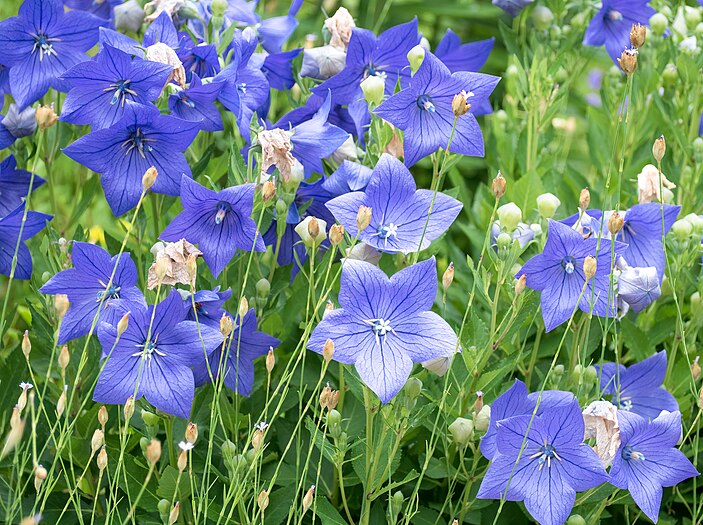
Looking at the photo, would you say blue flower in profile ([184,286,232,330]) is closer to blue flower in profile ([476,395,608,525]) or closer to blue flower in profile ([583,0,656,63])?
blue flower in profile ([476,395,608,525])

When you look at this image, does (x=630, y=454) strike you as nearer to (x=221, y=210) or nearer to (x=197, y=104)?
(x=221, y=210)

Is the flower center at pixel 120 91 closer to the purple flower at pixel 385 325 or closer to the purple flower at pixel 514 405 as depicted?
the purple flower at pixel 385 325

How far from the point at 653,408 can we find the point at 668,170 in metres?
0.69

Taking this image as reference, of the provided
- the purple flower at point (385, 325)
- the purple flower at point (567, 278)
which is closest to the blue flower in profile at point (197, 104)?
the purple flower at point (385, 325)

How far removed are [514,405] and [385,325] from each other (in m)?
0.28

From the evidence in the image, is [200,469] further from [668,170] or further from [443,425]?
[668,170]

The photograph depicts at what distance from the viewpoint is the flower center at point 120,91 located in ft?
5.47

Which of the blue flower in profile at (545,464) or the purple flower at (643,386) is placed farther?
the purple flower at (643,386)

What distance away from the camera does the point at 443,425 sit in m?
1.72

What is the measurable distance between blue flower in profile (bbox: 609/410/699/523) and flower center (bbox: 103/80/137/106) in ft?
3.42

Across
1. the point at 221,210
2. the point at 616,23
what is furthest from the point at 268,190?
the point at 616,23

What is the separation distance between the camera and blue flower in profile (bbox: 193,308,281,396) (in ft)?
5.35

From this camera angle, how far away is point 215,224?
5.42 feet

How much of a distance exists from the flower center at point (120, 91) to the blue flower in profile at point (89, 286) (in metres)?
0.29
